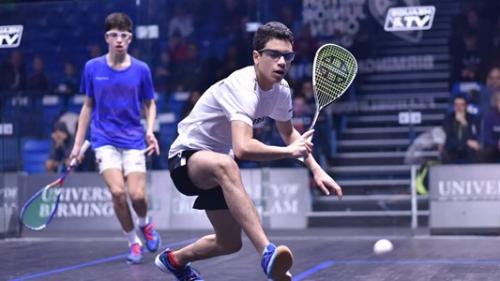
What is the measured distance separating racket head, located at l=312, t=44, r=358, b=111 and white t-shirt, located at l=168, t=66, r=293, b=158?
0.62ft

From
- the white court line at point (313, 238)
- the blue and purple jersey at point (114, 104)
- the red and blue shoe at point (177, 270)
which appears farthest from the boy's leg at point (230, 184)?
the white court line at point (313, 238)

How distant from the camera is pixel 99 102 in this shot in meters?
8.21

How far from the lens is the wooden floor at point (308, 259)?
715 centimetres

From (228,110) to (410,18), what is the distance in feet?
20.5

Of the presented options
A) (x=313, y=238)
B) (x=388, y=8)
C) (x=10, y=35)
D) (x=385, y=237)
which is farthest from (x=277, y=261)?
(x=10, y=35)

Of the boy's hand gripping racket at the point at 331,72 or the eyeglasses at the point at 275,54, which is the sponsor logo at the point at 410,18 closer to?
the boy's hand gripping racket at the point at 331,72

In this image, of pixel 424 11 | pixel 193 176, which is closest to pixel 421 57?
pixel 424 11

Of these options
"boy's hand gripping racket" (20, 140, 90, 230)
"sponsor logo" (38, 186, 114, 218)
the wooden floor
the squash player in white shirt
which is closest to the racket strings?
the squash player in white shirt

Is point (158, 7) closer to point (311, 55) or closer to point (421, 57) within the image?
point (311, 55)

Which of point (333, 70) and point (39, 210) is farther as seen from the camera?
point (39, 210)

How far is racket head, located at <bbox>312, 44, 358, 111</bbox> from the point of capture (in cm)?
554

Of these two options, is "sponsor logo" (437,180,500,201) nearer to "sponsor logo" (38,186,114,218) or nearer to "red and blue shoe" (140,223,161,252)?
"red and blue shoe" (140,223,161,252)

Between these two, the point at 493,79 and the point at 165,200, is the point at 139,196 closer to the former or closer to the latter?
the point at 165,200

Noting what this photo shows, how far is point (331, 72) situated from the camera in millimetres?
5598
